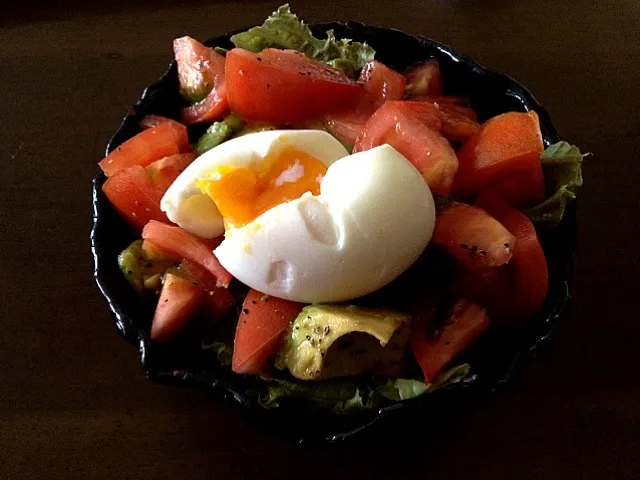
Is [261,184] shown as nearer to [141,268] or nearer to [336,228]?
[336,228]

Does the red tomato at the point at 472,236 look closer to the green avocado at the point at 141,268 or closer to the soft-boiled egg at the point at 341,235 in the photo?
the soft-boiled egg at the point at 341,235

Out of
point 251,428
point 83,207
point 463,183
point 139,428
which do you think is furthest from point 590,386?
point 83,207

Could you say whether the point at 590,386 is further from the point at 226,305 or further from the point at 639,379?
the point at 226,305

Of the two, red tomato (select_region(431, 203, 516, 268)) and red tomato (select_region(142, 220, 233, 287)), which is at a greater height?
red tomato (select_region(431, 203, 516, 268))

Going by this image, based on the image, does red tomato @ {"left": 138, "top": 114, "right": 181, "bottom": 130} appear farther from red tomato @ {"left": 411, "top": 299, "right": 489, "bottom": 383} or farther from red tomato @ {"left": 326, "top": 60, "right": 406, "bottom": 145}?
red tomato @ {"left": 411, "top": 299, "right": 489, "bottom": 383}

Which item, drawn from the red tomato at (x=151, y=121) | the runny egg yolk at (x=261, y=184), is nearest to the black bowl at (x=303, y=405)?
the red tomato at (x=151, y=121)

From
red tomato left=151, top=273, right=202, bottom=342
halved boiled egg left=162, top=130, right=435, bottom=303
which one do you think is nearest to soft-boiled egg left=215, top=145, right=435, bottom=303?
halved boiled egg left=162, top=130, right=435, bottom=303
